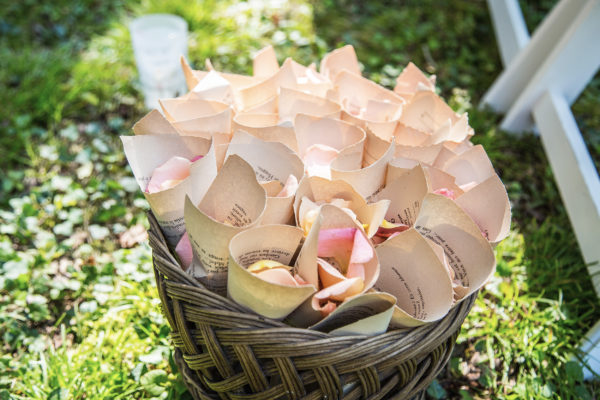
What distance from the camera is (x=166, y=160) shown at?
37.5 inches

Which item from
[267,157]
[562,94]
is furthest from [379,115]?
[562,94]

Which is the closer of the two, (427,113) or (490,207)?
(490,207)

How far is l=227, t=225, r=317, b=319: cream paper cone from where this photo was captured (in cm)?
75

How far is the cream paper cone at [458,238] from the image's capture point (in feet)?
2.81

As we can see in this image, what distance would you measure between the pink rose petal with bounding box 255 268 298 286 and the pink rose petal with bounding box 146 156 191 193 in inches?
9.7

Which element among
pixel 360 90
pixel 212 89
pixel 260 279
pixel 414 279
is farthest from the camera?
pixel 360 90

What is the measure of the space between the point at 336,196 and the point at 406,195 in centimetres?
13

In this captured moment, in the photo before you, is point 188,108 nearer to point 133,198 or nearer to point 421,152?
point 421,152

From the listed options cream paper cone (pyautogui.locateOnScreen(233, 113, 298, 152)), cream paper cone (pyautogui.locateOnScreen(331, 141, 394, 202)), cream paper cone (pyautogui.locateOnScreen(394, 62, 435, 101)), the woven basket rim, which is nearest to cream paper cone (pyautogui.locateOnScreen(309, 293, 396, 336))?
the woven basket rim

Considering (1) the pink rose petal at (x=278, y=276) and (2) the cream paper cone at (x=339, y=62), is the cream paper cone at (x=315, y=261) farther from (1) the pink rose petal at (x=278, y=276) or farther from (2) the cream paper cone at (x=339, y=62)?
(2) the cream paper cone at (x=339, y=62)

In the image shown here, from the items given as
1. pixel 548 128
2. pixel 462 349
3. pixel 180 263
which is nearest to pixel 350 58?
pixel 180 263

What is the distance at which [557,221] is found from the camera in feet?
5.59

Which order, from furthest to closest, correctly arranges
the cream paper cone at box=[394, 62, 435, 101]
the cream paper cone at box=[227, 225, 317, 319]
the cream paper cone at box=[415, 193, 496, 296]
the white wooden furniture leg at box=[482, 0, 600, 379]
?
1. the white wooden furniture leg at box=[482, 0, 600, 379]
2. the cream paper cone at box=[394, 62, 435, 101]
3. the cream paper cone at box=[415, 193, 496, 296]
4. the cream paper cone at box=[227, 225, 317, 319]

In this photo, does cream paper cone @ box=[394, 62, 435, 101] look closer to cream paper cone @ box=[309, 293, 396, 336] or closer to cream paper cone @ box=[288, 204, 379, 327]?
cream paper cone @ box=[288, 204, 379, 327]
